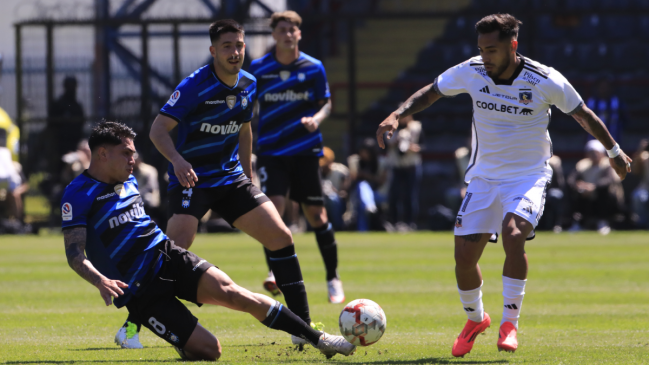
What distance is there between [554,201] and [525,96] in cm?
1216

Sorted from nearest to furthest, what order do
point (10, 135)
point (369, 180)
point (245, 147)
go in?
point (245, 147) → point (369, 180) → point (10, 135)

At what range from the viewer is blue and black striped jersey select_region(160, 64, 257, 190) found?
6340mm

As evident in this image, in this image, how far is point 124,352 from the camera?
5.95 meters

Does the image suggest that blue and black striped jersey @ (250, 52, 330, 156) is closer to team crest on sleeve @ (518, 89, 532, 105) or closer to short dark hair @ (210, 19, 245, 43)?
short dark hair @ (210, 19, 245, 43)

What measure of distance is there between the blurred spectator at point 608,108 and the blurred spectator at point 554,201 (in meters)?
2.15

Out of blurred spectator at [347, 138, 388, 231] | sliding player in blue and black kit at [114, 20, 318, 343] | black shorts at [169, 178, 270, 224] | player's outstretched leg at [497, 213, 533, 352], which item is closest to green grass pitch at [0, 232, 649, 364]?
player's outstretched leg at [497, 213, 533, 352]

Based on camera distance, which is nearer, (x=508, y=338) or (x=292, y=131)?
Result: (x=508, y=338)

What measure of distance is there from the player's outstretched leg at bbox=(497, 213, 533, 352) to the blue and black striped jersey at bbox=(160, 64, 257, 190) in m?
1.96

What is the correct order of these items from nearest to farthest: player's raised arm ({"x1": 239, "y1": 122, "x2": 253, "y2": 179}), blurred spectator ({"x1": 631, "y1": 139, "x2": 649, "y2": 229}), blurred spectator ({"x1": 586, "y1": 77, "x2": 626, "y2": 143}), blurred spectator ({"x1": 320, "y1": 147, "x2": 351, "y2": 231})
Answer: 1. player's raised arm ({"x1": 239, "y1": 122, "x2": 253, "y2": 179})
2. blurred spectator ({"x1": 631, "y1": 139, "x2": 649, "y2": 229})
3. blurred spectator ({"x1": 320, "y1": 147, "x2": 351, "y2": 231})
4. blurred spectator ({"x1": 586, "y1": 77, "x2": 626, "y2": 143})

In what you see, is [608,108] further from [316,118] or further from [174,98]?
[174,98]

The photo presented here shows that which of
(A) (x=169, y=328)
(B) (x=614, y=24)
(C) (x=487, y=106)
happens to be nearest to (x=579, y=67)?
(B) (x=614, y=24)

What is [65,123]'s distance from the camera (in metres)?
20.7

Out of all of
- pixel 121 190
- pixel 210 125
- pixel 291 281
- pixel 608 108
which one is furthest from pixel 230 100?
pixel 608 108

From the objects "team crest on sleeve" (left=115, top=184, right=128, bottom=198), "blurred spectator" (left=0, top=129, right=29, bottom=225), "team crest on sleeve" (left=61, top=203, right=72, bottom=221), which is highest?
"team crest on sleeve" (left=115, top=184, right=128, bottom=198)
